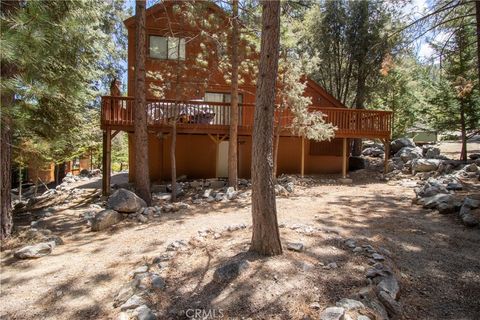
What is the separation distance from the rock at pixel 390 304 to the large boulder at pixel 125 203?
6.13 metres

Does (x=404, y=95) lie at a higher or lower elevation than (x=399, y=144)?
higher

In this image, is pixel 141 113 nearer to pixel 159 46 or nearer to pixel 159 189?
pixel 159 189

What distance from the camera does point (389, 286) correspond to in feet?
12.3

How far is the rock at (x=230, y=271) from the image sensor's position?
3.85 meters

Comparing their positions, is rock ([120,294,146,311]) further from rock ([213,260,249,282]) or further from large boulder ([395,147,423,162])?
large boulder ([395,147,423,162])

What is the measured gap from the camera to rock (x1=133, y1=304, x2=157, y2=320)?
3.38 meters

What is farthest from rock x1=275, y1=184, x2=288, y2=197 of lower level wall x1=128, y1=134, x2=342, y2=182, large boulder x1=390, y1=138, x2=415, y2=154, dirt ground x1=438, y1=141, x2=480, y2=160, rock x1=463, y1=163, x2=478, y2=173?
dirt ground x1=438, y1=141, x2=480, y2=160

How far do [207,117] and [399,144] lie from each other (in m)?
10.7

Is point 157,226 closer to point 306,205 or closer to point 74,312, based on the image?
point 74,312

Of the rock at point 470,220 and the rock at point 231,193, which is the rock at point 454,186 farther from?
the rock at point 231,193

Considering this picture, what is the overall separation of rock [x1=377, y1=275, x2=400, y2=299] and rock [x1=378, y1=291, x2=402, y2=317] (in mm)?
97

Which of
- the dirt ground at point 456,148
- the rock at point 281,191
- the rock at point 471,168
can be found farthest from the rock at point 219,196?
the dirt ground at point 456,148

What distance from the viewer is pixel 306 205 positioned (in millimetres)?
8367

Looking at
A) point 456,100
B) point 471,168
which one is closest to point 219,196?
point 471,168
